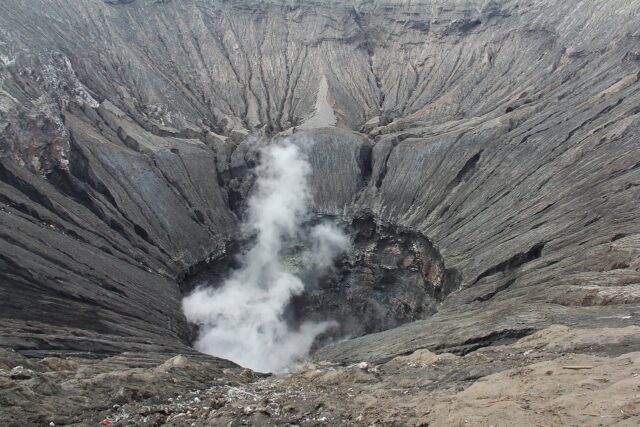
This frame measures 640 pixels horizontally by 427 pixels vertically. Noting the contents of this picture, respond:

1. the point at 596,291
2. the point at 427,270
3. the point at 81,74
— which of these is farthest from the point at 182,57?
the point at 596,291

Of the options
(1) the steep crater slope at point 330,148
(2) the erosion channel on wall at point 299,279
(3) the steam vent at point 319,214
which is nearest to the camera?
(3) the steam vent at point 319,214

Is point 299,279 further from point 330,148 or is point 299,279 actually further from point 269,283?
point 330,148

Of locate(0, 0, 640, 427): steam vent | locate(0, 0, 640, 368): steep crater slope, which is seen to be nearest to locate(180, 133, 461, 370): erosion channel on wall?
locate(0, 0, 640, 427): steam vent

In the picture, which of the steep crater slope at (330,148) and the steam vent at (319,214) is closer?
the steam vent at (319,214)

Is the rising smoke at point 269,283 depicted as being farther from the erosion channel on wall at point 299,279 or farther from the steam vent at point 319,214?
the steam vent at point 319,214

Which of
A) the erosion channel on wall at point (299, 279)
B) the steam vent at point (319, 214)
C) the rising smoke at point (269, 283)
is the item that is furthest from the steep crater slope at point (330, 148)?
the rising smoke at point (269, 283)

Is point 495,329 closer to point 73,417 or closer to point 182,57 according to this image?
point 73,417
